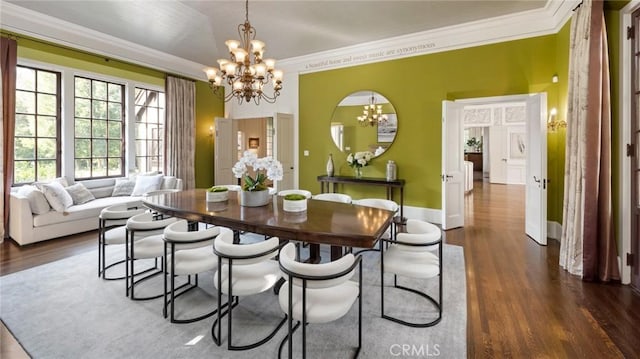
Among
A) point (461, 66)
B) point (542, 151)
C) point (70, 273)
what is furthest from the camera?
point (461, 66)

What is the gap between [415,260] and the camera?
7.89 feet

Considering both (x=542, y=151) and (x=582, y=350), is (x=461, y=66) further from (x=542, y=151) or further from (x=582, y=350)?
(x=582, y=350)

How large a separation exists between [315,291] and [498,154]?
1089 cm

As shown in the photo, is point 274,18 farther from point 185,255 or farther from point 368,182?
point 185,255

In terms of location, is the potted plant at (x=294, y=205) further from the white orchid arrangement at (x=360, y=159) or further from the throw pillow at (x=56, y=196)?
the throw pillow at (x=56, y=196)

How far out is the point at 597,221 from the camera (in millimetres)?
2949

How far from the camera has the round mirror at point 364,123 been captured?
5.54 m

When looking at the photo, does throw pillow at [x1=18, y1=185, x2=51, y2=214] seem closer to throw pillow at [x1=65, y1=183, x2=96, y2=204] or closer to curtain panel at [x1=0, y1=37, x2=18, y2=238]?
curtain panel at [x1=0, y1=37, x2=18, y2=238]

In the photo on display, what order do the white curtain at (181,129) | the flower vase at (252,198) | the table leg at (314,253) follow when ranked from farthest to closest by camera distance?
the white curtain at (181,129) < the flower vase at (252,198) < the table leg at (314,253)

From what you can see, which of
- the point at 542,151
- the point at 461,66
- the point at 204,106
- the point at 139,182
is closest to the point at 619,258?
the point at 542,151

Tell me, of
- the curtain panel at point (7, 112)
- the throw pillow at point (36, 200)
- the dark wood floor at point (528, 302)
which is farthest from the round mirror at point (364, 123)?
the curtain panel at point (7, 112)

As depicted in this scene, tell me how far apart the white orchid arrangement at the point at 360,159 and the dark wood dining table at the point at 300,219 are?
2526mm

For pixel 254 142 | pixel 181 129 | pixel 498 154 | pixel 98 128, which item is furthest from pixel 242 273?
pixel 498 154

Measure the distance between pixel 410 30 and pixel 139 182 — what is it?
551 cm
